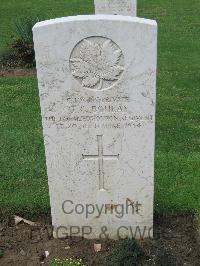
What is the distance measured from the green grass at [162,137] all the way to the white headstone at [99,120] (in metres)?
0.64

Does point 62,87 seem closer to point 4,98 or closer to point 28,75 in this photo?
point 4,98

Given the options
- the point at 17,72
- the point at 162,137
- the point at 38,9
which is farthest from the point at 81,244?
the point at 38,9

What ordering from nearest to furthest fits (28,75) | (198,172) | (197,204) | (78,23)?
(78,23) → (197,204) → (198,172) → (28,75)

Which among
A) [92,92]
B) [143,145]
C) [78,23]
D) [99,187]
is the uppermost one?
[78,23]

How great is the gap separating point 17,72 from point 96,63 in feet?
21.9

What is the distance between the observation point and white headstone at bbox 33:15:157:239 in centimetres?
409

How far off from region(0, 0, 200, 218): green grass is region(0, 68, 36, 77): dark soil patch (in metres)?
0.38

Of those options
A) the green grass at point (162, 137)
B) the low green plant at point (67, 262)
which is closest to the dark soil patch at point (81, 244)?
the low green plant at point (67, 262)

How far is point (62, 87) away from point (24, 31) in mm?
7109

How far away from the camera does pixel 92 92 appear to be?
14.0ft

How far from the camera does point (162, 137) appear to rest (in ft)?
23.6

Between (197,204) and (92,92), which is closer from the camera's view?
(92,92)

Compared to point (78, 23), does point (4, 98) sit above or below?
below

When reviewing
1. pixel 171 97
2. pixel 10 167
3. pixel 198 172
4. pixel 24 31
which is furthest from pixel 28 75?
pixel 198 172
